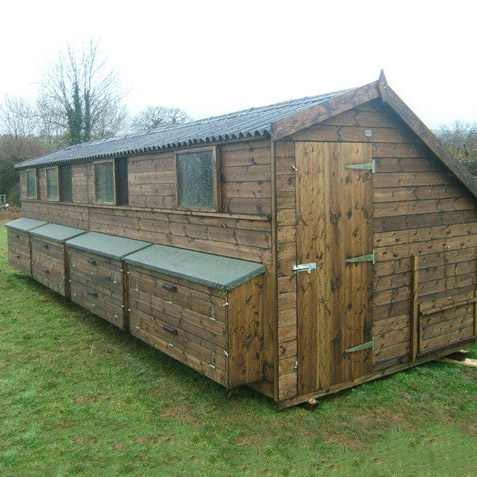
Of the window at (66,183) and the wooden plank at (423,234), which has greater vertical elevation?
the window at (66,183)

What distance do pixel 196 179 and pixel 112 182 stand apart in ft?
9.41

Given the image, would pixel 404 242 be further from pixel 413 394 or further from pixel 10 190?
pixel 10 190

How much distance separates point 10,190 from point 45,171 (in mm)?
20775

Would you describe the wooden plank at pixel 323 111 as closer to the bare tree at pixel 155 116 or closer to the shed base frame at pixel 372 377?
the shed base frame at pixel 372 377

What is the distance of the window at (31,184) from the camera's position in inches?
514

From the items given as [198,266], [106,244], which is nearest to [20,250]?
[106,244]

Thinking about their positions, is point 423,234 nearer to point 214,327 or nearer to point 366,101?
point 366,101

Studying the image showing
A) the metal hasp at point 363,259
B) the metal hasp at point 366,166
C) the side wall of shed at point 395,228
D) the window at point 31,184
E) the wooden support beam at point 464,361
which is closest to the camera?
the side wall of shed at point 395,228

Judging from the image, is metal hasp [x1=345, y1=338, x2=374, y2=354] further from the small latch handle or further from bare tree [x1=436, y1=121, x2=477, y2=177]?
bare tree [x1=436, y1=121, x2=477, y2=177]

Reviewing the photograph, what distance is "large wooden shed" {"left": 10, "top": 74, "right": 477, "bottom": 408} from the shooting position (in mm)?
5238

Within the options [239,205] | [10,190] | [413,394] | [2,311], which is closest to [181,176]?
[239,205]

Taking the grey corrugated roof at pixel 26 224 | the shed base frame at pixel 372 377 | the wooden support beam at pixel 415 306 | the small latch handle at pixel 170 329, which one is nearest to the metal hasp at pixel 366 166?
the wooden support beam at pixel 415 306

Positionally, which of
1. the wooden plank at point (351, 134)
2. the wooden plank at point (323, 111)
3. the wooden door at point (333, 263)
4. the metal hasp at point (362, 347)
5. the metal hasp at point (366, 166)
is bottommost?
the metal hasp at point (362, 347)

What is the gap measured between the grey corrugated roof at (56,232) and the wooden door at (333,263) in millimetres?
5595
